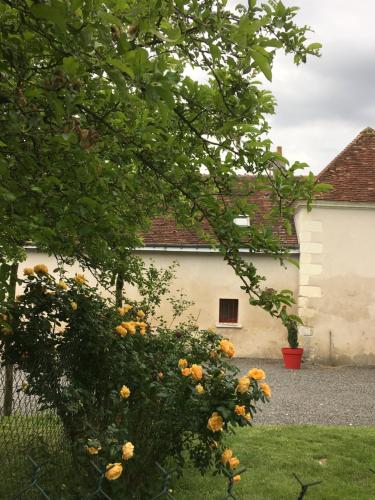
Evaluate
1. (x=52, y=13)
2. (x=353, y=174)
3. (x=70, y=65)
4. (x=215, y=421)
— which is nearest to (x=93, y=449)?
(x=215, y=421)

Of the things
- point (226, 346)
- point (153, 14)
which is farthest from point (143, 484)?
point (153, 14)

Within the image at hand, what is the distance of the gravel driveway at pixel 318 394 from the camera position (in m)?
8.37

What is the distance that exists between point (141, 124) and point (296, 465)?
379cm

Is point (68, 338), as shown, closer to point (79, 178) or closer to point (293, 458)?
point (79, 178)

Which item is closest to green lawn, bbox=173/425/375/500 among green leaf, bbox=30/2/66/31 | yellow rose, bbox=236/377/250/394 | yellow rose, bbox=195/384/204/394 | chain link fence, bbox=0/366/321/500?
chain link fence, bbox=0/366/321/500

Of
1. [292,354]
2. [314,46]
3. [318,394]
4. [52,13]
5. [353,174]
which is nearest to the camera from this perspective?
[52,13]

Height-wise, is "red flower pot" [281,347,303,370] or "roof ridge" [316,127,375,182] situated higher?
"roof ridge" [316,127,375,182]

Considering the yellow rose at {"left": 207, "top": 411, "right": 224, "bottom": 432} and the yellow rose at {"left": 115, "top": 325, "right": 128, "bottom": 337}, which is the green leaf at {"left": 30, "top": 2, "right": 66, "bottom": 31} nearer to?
the yellow rose at {"left": 207, "top": 411, "right": 224, "bottom": 432}

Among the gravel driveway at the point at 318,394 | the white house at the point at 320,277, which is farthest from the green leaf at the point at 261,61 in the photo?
the white house at the point at 320,277

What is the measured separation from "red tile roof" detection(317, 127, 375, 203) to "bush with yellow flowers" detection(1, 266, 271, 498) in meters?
11.6

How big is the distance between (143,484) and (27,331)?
1.23 m

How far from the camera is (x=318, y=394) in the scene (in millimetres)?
10547

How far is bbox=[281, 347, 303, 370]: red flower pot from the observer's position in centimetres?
1408

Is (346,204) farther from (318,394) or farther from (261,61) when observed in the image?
(261,61)
